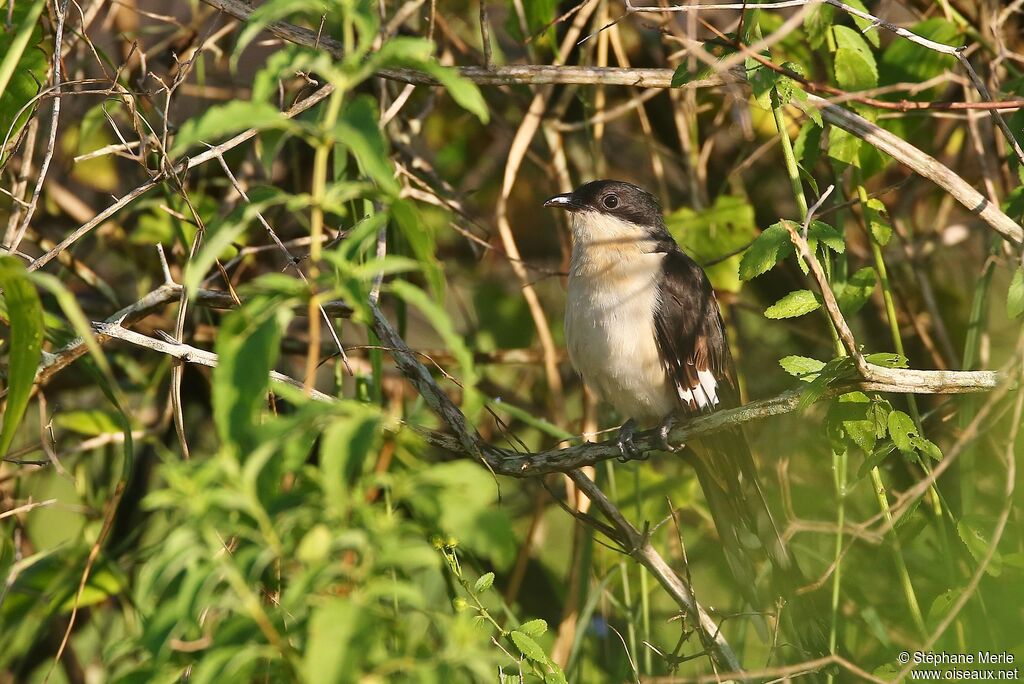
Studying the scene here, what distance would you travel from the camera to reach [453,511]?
1.27 meters

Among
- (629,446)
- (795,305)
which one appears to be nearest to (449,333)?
(795,305)

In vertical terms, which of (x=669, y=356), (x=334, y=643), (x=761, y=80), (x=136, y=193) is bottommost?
(x=669, y=356)

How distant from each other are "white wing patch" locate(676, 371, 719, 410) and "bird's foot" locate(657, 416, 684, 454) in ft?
0.41

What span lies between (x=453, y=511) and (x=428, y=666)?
0.23 meters

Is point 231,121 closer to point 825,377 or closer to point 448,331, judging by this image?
point 448,331

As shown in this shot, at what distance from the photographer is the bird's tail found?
3723 millimetres

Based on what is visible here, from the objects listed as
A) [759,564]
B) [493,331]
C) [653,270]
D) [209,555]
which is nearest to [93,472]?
[493,331]

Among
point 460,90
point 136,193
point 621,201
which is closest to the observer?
point 460,90

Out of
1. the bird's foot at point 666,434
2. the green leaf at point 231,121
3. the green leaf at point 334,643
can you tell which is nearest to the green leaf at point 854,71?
the bird's foot at point 666,434

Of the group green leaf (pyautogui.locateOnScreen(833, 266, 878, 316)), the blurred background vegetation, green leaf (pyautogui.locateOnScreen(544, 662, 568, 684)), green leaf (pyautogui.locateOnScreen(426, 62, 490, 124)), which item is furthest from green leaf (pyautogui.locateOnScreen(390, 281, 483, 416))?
green leaf (pyautogui.locateOnScreen(833, 266, 878, 316))

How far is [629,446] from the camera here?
3.67 meters

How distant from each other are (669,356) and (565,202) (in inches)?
32.8

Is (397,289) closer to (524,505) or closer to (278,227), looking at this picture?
(278,227)

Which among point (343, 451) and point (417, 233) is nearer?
point (343, 451)
